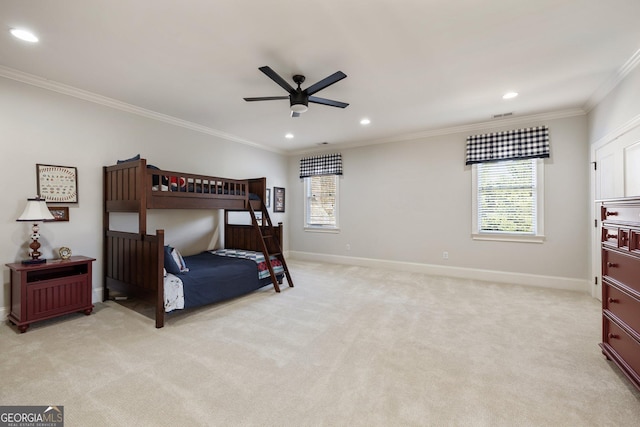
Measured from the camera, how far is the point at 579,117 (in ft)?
12.7

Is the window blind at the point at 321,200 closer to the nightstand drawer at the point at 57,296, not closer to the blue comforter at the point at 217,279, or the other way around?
the blue comforter at the point at 217,279

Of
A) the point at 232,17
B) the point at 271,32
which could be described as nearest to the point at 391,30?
the point at 271,32

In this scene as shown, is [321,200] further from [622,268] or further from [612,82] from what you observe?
[622,268]

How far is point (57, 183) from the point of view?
3.12 m

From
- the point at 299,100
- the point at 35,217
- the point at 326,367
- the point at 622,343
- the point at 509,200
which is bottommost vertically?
the point at 326,367

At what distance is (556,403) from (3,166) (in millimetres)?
5119

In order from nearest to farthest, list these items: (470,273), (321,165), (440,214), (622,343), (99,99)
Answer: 1. (622,343)
2. (99,99)
3. (470,273)
4. (440,214)
5. (321,165)

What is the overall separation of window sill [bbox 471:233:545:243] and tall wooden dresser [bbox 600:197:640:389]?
2253 millimetres

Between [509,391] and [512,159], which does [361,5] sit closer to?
[509,391]

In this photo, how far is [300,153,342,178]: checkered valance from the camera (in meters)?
5.88

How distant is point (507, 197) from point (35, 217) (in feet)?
20.0

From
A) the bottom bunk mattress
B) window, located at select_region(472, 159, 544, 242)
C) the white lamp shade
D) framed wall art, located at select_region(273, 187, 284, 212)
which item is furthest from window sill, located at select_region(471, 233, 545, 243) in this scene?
the white lamp shade

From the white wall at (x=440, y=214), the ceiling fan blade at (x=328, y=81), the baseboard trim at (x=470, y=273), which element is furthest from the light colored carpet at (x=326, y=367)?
the ceiling fan blade at (x=328, y=81)

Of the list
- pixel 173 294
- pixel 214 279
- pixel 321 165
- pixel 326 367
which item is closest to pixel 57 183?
pixel 173 294
